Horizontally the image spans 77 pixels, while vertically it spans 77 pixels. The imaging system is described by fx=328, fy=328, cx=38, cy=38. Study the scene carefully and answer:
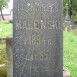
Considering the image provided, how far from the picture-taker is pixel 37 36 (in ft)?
16.9

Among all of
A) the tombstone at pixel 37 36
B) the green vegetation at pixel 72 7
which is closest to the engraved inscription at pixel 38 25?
the tombstone at pixel 37 36

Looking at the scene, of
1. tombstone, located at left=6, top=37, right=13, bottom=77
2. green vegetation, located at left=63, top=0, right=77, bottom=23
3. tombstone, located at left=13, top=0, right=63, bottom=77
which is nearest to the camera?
tombstone, located at left=13, top=0, right=63, bottom=77

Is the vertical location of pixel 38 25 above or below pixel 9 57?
above

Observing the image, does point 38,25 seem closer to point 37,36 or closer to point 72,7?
point 37,36

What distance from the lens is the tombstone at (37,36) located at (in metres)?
5.07

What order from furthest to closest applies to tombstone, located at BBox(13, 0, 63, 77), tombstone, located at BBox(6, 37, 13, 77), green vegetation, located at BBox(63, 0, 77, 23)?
green vegetation, located at BBox(63, 0, 77, 23) < tombstone, located at BBox(6, 37, 13, 77) < tombstone, located at BBox(13, 0, 63, 77)

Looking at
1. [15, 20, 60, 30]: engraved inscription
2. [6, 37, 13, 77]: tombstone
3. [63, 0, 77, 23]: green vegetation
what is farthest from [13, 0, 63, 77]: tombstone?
[63, 0, 77, 23]: green vegetation

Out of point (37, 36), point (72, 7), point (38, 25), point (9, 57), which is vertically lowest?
point (9, 57)

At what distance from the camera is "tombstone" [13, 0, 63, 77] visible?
5.07 m

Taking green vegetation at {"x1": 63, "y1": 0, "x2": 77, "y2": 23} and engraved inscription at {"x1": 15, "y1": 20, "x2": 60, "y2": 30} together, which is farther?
green vegetation at {"x1": 63, "y1": 0, "x2": 77, "y2": 23}

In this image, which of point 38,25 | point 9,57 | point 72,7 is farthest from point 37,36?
point 72,7

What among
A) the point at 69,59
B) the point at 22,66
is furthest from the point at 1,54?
the point at 22,66

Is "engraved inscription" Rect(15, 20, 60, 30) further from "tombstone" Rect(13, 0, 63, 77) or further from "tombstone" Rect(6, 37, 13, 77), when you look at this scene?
"tombstone" Rect(6, 37, 13, 77)

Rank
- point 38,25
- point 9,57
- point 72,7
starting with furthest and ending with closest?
point 72,7 < point 9,57 < point 38,25
